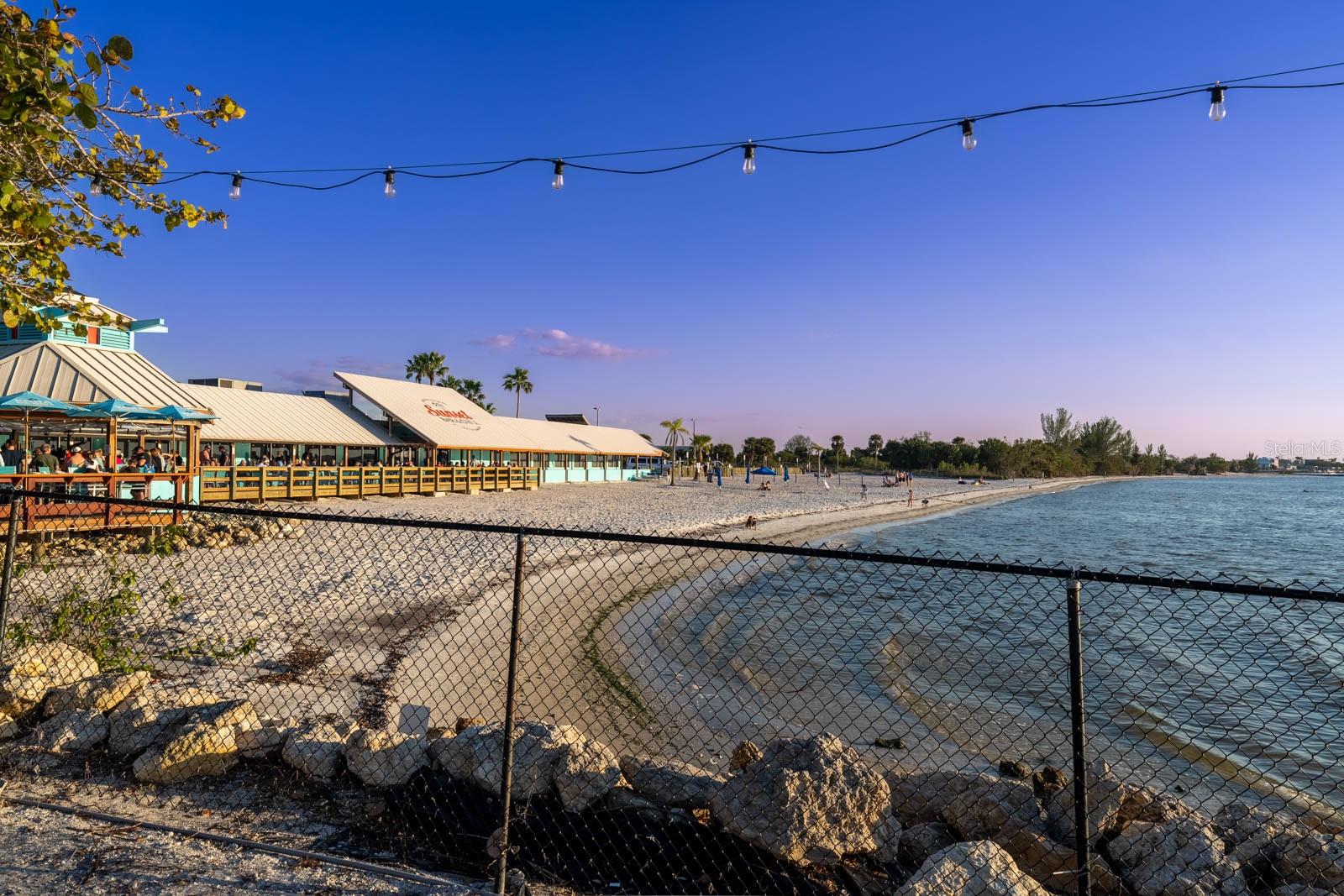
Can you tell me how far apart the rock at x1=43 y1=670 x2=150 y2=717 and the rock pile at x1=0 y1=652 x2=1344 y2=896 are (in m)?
0.13

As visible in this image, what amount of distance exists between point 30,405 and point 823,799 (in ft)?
62.9

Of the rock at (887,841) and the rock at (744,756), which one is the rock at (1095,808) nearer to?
the rock at (887,841)

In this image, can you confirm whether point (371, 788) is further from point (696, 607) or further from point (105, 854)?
point (696, 607)

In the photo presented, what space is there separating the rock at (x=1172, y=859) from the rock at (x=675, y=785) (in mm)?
2502

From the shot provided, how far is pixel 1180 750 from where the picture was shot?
9.35 metres

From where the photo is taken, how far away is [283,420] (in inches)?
1261

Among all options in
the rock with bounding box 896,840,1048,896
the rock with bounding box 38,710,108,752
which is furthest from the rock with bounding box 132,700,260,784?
the rock with bounding box 896,840,1048,896

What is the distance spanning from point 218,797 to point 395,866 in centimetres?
160

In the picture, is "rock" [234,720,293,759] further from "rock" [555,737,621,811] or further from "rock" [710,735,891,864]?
"rock" [710,735,891,864]

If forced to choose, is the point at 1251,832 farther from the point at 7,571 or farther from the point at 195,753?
the point at 7,571

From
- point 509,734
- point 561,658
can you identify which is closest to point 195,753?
point 509,734

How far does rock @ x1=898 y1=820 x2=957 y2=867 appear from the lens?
182 inches

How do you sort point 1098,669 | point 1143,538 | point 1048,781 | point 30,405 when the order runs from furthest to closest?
1. point 1143,538
2. point 30,405
3. point 1098,669
4. point 1048,781

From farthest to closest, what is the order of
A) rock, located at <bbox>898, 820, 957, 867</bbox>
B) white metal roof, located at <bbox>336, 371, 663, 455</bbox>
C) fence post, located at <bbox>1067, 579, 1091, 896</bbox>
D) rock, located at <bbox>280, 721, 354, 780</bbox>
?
white metal roof, located at <bbox>336, 371, 663, 455</bbox>, rock, located at <bbox>280, 721, 354, 780</bbox>, rock, located at <bbox>898, 820, 957, 867</bbox>, fence post, located at <bbox>1067, 579, 1091, 896</bbox>
